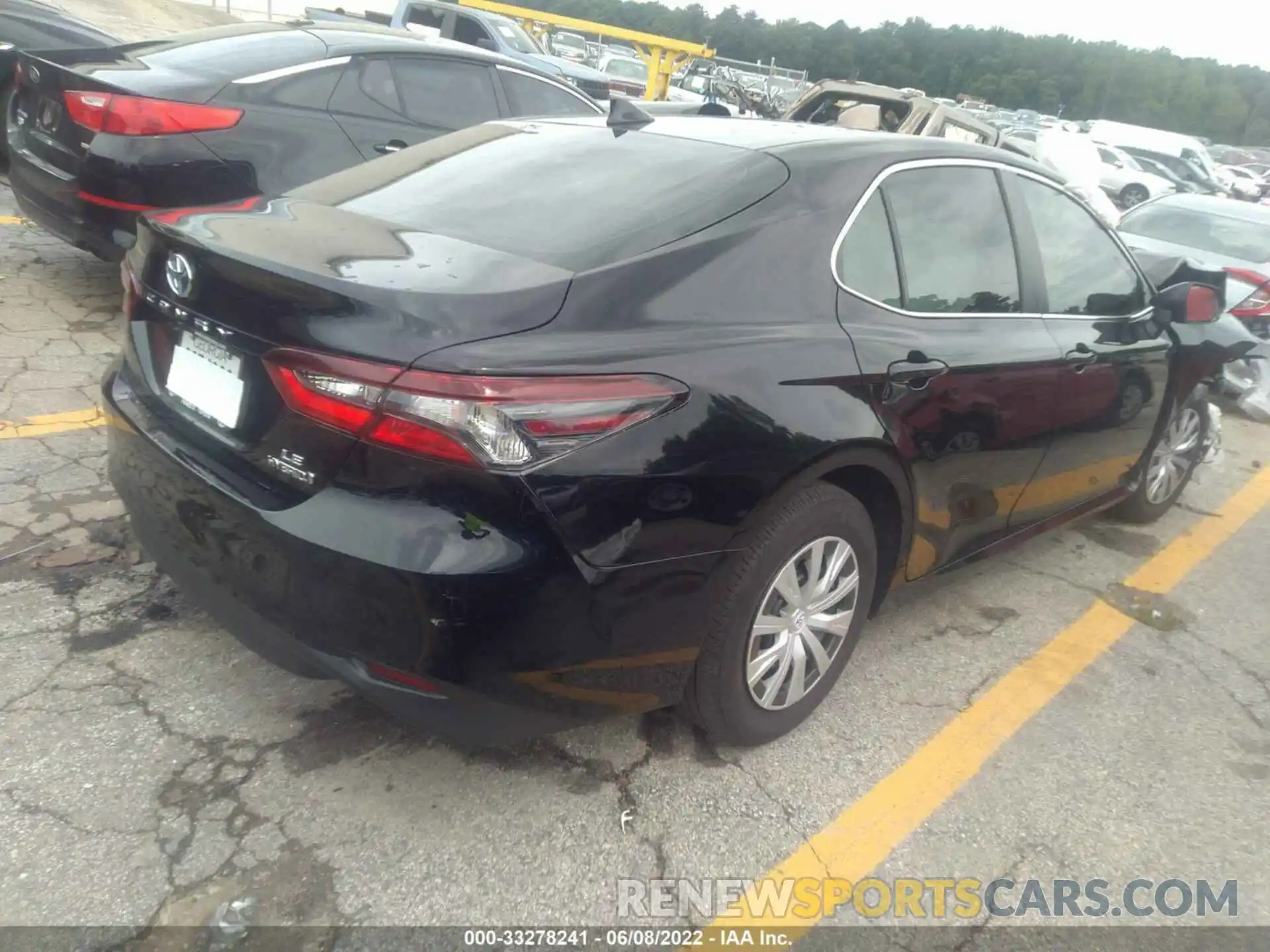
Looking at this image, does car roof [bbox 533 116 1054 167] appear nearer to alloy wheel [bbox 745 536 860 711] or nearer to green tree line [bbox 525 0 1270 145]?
alloy wheel [bbox 745 536 860 711]

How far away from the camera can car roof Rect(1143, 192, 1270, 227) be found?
839 cm

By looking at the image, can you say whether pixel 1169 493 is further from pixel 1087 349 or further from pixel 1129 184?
pixel 1129 184

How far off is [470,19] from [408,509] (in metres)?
14.4

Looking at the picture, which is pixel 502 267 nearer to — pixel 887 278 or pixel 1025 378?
pixel 887 278

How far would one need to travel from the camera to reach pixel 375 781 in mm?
2412

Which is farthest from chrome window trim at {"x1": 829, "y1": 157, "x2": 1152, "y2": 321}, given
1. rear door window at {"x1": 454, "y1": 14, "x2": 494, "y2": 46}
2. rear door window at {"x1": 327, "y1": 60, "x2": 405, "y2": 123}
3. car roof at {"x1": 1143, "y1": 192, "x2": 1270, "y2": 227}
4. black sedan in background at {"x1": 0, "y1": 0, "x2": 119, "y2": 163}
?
rear door window at {"x1": 454, "y1": 14, "x2": 494, "y2": 46}

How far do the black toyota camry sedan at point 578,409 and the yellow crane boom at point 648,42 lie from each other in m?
18.0

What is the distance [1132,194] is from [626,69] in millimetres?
12835

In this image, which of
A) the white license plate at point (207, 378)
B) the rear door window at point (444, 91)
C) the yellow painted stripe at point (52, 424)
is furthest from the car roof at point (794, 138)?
the rear door window at point (444, 91)

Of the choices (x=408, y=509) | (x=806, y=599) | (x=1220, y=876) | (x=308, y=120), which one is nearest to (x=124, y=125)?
(x=308, y=120)

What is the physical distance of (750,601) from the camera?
2.35 m

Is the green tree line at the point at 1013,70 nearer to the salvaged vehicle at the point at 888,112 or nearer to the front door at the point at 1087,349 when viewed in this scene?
the salvaged vehicle at the point at 888,112

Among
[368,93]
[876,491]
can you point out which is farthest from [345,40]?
[876,491]

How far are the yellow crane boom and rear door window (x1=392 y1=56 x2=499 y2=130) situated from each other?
1434 centimetres
